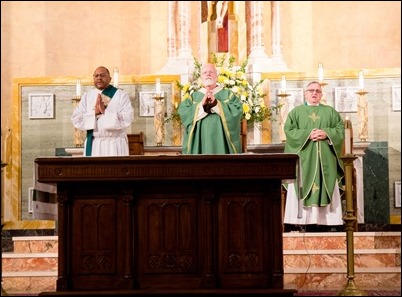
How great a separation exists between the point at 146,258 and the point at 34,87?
17.6 ft

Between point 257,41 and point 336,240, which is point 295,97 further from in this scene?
point 336,240

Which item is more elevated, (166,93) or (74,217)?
(166,93)

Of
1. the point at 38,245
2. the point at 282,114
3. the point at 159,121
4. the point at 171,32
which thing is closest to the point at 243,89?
the point at 282,114

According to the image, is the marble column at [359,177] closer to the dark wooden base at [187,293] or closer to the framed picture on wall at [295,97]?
the framed picture on wall at [295,97]

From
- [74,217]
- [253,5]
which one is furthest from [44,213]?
[253,5]

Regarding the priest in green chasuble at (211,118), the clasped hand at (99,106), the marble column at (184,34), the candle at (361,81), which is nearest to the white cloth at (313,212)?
the priest in green chasuble at (211,118)

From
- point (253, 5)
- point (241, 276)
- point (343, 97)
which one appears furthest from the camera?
point (253, 5)

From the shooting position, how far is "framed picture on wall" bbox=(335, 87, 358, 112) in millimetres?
12336

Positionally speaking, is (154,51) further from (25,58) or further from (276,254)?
(276,254)

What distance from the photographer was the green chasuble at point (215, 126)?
943 cm

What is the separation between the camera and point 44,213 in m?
7.95

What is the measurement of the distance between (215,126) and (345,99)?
320 centimetres

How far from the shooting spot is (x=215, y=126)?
9.62 m

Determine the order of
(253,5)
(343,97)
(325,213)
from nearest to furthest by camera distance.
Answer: (325,213) → (343,97) → (253,5)
